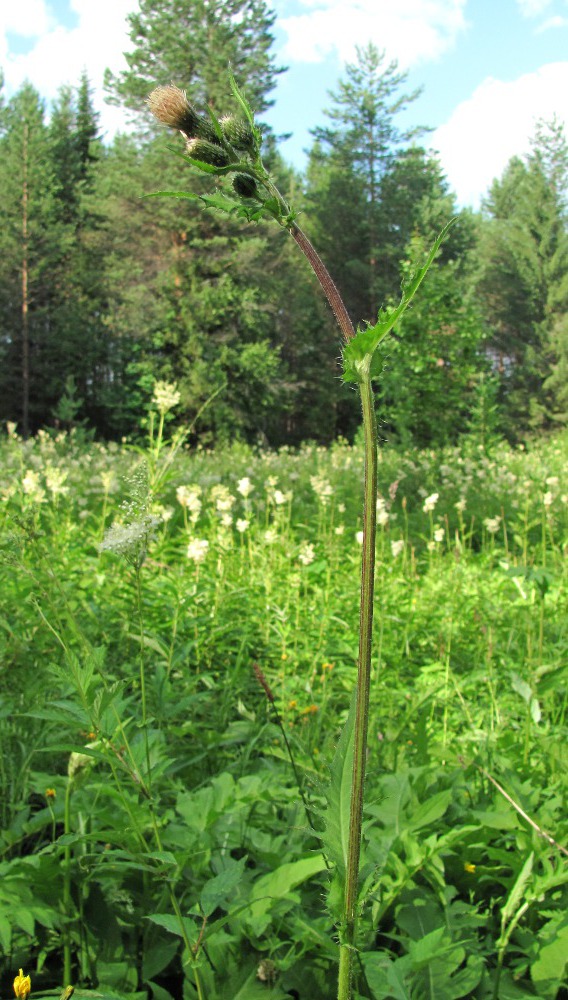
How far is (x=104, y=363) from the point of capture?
23.3 meters

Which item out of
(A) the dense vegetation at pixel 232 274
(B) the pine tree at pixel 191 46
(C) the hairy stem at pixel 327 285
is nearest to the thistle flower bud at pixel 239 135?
(C) the hairy stem at pixel 327 285

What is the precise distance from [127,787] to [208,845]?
0.89ft

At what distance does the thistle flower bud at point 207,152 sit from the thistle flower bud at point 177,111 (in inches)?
2.4

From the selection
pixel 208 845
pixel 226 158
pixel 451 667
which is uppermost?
pixel 226 158

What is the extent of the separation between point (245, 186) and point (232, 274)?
19.7 metres

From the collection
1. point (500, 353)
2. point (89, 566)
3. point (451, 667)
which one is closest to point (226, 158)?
point (451, 667)

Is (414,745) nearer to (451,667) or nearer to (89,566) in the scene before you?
(451,667)

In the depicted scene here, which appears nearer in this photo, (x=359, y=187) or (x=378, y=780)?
(x=378, y=780)

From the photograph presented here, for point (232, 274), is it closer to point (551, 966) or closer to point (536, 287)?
point (536, 287)

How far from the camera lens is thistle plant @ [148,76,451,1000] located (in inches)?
25.9

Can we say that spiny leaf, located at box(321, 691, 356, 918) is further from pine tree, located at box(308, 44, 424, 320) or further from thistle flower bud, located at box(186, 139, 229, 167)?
pine tree, located at box(308, 44, 424, 320)

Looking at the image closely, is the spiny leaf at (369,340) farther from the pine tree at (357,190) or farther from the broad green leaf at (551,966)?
the pine tree at (357,190)

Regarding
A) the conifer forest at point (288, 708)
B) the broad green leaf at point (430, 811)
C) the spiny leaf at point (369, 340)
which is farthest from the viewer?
the broad green leaf at point (430, 811)

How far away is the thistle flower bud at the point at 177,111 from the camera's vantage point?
0.82 m
